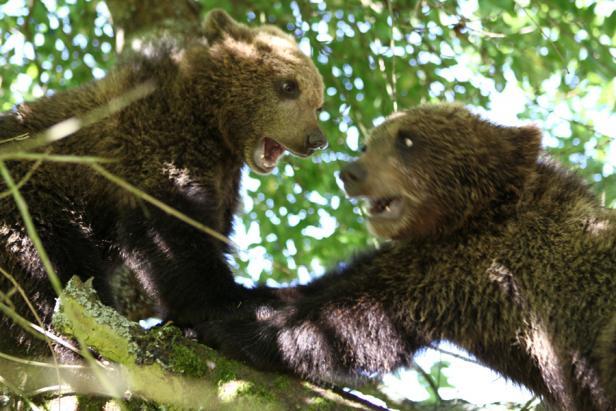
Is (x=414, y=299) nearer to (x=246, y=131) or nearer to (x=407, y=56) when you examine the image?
(x=246, y=131)

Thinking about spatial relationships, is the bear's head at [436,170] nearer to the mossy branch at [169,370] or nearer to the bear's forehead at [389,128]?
the bear's forehead at [389,128]

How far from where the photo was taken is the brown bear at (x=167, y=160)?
19.0 ft

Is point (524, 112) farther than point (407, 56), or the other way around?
point (524, 112)

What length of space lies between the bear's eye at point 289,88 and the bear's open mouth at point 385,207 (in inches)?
66.7

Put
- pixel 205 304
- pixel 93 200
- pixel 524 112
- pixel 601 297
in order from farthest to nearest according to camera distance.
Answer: pixel 524 112
pixel 93 200
pixel 205 304
pixel 601 297

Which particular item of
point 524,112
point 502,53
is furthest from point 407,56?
point 524,112

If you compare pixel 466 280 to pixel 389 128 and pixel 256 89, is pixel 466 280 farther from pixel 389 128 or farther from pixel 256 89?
pixel 256 89

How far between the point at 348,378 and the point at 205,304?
1.29m

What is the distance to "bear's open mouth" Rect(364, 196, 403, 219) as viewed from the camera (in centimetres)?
606

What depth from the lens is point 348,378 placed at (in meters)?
5.29

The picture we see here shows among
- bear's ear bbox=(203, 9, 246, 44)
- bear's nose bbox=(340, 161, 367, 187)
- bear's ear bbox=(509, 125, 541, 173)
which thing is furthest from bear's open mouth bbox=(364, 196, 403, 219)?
bear's ear bbox=(203, 9, 246, 44)

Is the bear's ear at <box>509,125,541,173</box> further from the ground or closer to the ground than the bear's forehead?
further from the ground

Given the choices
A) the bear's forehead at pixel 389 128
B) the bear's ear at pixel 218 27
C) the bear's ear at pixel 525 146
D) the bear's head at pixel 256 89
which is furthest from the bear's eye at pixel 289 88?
the bear's ear at pixel 525 146

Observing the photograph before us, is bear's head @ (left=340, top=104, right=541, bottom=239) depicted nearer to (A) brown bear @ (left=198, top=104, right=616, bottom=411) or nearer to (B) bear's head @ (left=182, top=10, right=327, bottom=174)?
(A) brown bear @ (left=198, top=104, right=616, bottom=411)
